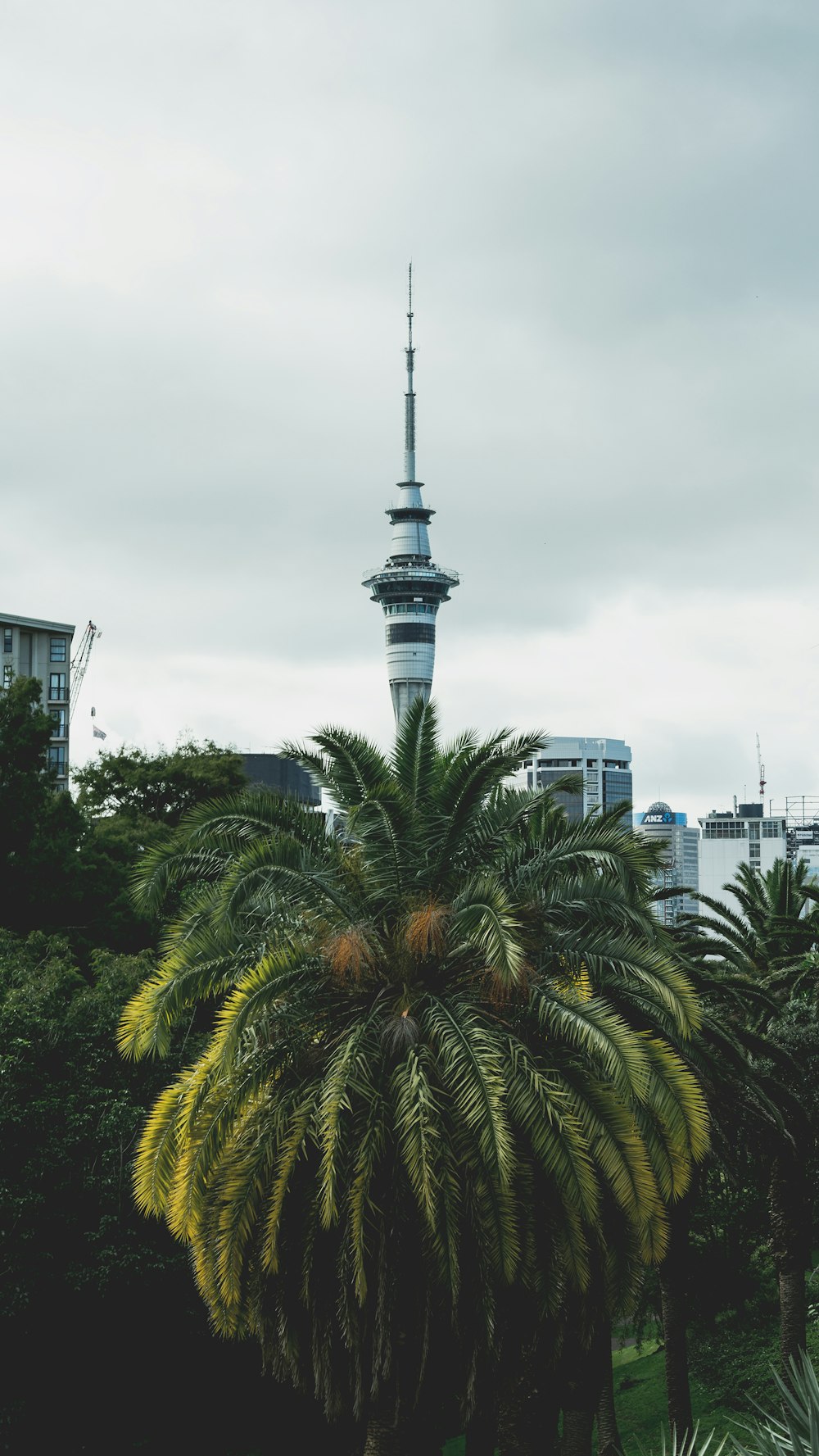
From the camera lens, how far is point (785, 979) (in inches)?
1129

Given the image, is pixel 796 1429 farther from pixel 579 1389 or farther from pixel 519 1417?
pixel 579 1389

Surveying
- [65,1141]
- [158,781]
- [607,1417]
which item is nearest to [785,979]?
[607,1417]

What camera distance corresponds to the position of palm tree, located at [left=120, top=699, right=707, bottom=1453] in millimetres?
14062

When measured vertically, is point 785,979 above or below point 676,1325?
above

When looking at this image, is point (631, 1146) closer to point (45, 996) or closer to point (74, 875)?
point (45, 996)

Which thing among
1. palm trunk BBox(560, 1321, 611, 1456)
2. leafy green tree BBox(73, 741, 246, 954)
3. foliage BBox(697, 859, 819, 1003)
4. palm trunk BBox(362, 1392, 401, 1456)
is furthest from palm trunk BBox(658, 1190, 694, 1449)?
leafy green tree BBox(73, 741, 246, 954)

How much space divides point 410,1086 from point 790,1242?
1569 cm

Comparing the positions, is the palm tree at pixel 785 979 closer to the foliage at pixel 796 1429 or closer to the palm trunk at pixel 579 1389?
the palm trunk at pixel 579 1389

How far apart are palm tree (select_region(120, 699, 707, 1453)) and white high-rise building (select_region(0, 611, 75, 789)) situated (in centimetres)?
8824

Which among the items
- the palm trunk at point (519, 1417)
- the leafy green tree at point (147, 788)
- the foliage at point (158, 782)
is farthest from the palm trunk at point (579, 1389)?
the foliage at point (158, 782)

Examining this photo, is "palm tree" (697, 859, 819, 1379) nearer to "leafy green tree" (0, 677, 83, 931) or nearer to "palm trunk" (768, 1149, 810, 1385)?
"palm trunk" (768, 1149, 810, 1385)

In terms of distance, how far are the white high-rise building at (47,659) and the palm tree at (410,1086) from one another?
88.2 m

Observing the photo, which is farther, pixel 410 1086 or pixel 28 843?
pixel 28 843

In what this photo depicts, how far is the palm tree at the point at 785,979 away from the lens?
25.6m
